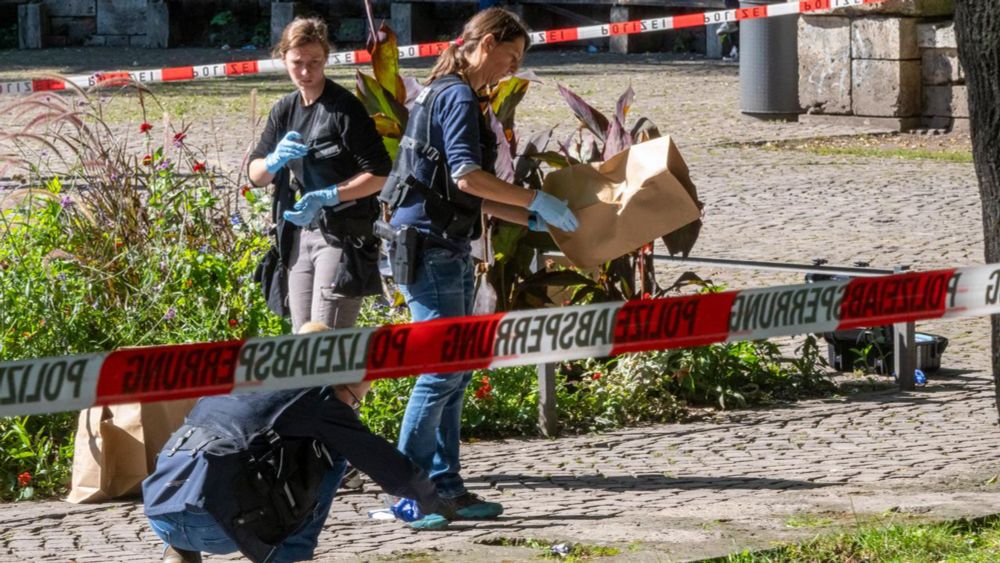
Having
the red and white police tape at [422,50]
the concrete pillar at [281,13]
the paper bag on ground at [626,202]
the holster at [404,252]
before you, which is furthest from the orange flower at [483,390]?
the concrete pillar at [281,13]

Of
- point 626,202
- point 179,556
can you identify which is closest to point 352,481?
point 626,202

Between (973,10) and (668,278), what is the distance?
4491mm

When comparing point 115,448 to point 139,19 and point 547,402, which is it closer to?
point 547,402

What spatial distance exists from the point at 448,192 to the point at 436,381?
0.59 metres

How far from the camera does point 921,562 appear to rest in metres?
5.00

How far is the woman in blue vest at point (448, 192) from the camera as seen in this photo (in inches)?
213

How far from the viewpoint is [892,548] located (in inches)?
201

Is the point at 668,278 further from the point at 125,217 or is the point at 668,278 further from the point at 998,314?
the point at 998,314

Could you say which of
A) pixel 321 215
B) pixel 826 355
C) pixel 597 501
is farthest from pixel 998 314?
pixel 826 355

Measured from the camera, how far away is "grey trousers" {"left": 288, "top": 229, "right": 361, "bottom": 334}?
5.96 meters

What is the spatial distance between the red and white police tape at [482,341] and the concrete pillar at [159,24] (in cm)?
2419

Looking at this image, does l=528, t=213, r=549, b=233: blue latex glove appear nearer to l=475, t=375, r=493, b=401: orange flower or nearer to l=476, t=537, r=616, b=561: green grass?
l=476, t=537, r=616, b=561: green grass

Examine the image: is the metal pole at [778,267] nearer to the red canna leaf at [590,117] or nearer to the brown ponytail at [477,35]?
the red canna leaf at [590,117]

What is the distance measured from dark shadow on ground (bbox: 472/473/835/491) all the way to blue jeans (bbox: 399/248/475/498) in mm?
555
